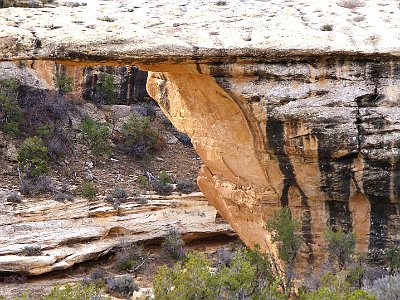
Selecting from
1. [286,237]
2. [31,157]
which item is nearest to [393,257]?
[286,237]

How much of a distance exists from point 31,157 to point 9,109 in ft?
8.44

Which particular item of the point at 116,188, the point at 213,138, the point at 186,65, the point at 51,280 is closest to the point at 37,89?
the point at 116,188

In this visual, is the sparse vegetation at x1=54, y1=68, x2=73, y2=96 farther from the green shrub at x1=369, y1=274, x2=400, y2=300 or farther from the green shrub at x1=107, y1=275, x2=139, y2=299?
the green shrub at x1=369, y1=274, x2=400, y2=300

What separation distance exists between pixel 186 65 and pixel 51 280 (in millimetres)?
6326

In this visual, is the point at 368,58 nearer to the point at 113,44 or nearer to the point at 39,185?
the point at 113,44

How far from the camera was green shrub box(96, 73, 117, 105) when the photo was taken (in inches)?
786

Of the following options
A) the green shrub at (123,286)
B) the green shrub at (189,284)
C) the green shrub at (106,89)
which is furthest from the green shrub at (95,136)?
the green shrub at (189,284)

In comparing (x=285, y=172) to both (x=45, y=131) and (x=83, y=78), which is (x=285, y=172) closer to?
(x=45, y=131)

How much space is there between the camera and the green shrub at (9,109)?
16.6m

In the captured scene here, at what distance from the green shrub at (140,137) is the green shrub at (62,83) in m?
2.18

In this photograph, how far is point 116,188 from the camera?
51.0ft

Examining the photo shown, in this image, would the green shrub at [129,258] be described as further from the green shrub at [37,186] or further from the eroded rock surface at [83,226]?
the green shrub at [37,186]

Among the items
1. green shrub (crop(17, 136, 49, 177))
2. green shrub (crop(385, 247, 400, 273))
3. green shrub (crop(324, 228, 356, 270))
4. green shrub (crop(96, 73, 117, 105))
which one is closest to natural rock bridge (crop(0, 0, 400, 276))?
green shrub (crop(385, 247, 400, 273))

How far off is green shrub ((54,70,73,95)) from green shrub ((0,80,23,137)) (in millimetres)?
1406
